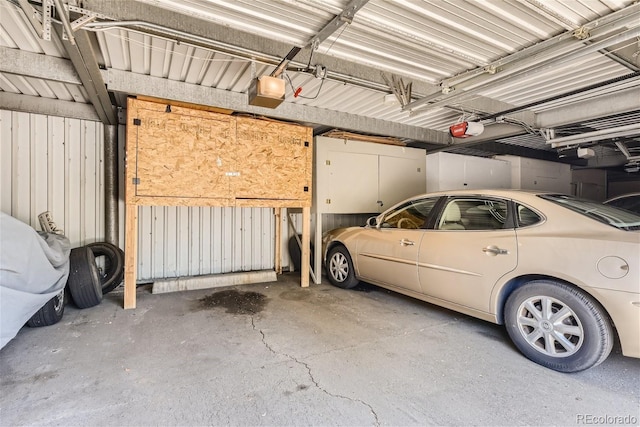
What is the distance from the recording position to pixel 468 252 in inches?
126

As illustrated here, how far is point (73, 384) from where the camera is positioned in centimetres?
233

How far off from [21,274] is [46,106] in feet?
10.3

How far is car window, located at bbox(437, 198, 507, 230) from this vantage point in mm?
3168

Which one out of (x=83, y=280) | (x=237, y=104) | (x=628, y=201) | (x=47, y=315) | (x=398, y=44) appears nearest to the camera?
(x=398, y=44)

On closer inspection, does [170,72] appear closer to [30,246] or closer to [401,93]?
[30,246]

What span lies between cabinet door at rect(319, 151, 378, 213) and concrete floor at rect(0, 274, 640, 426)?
225 centimetres

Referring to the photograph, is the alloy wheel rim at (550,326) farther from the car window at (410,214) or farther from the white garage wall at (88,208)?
the white garage wall at (88,208)

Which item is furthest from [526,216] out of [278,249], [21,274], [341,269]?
[21,274]

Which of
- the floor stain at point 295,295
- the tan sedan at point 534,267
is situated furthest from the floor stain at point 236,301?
the tan sedan at point 534,267

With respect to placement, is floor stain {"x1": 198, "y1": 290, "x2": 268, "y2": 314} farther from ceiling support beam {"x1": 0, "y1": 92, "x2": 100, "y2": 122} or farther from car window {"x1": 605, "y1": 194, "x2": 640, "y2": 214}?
car window {"x1": 605, "y1": 194, "x2": 640, "y2": 214}

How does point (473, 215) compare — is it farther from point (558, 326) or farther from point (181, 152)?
point (181, 152)

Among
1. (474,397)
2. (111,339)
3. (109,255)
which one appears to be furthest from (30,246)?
(474,397)

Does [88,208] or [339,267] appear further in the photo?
[339,267]

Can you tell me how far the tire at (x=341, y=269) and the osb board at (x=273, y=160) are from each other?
3.52 feet
